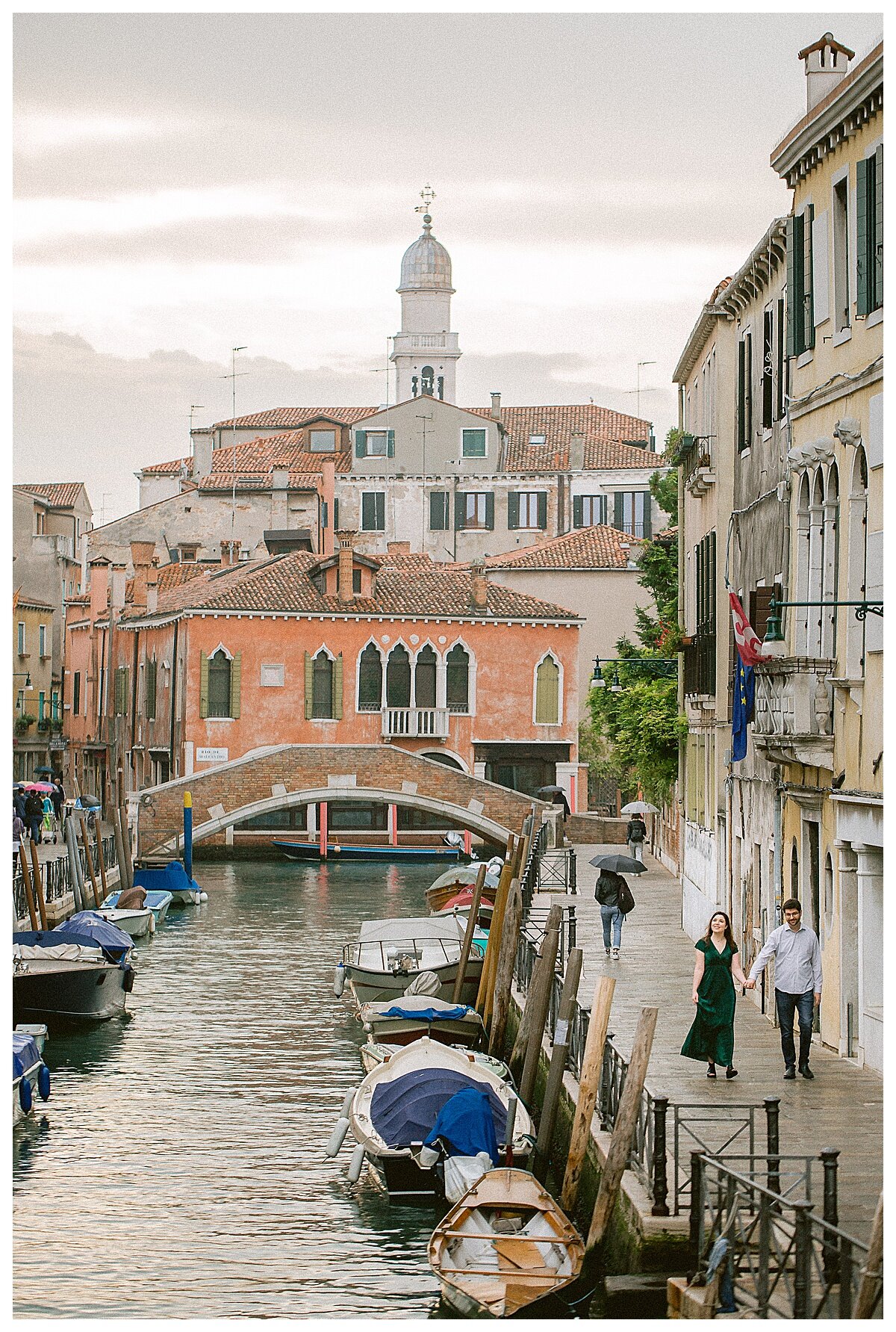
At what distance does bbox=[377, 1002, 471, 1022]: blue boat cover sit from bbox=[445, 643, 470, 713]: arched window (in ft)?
61.0

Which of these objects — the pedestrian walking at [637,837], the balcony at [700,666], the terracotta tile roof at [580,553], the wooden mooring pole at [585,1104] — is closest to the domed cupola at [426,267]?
the terracotta tile roof at [580,553]

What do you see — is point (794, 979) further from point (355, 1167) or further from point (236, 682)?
point (236, 682)

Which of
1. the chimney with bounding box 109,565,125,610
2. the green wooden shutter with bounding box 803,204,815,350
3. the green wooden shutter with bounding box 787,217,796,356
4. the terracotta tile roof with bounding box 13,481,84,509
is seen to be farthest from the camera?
the terracotta tile roof with bounding box 13,481,84,509

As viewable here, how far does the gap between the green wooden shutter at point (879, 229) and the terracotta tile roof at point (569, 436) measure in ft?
102

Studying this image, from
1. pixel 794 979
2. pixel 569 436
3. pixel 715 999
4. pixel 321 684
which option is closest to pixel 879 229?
pixel 794 979

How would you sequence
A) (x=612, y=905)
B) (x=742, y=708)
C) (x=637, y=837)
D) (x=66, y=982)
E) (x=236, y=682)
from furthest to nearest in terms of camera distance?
1. (x=236, y=682)
2. (x=637, y=837)
3. (x=66, y=982)
4. (x=612, y=905)
5. (x=742, y=708)

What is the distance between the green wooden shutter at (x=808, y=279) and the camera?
10602mm

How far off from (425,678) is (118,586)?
329 inches

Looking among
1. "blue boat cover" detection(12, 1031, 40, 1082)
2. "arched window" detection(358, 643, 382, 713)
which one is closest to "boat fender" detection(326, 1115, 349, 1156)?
"blue boat cover" detection(12, 1031, 40, 1082)

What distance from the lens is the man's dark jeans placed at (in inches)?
367

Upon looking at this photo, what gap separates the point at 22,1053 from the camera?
1193cm

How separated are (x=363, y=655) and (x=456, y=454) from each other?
10273 millimetres

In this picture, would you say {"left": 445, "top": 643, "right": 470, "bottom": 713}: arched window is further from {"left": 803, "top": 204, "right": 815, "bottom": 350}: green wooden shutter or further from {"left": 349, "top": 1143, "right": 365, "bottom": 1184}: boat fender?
{"left": 349, "top": 1143, "right": 365, "bottom": 1184}: boat fender
